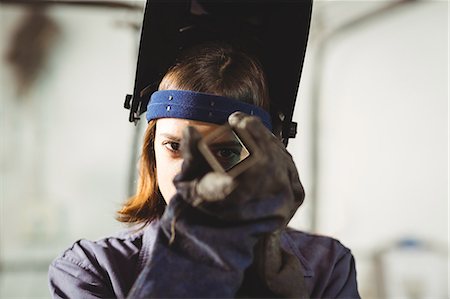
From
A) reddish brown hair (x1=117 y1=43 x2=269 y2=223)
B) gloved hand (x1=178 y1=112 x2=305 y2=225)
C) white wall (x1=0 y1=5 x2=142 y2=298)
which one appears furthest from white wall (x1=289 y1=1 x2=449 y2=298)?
gloved hand (x1=178 y1=112 x2=305 y2=225)

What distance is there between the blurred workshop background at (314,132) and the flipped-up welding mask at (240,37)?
1.57m

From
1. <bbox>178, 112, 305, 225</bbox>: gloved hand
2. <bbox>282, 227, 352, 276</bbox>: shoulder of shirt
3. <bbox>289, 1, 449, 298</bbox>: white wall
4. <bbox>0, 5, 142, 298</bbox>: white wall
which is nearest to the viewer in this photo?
<bbox>178, 112, 305, 225</bbox>: gloved hand

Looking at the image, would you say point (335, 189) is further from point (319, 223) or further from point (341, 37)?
point (341, 37)

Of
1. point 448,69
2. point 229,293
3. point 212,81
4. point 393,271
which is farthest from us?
point 393,271

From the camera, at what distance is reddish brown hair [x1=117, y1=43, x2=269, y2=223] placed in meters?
0.80

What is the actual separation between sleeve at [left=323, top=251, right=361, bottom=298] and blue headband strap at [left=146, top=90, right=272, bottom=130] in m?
0.27

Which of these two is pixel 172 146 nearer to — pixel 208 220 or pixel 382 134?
pixel 208 220

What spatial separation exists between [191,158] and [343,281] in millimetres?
405

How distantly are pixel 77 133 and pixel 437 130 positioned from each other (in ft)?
5.10

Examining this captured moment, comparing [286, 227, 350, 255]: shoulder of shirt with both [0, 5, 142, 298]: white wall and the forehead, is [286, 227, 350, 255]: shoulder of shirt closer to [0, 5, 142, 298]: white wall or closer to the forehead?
the forehead

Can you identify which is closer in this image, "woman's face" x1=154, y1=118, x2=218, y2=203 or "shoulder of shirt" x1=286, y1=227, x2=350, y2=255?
"woman's face" x1=154, y1=118, x2=218, y2=203

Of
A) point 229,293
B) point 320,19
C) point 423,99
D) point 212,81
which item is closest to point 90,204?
point 320,19

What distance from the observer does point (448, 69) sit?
2328mm

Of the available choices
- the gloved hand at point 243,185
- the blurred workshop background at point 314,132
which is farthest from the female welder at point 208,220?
the blurred workshop background at point 314,132
